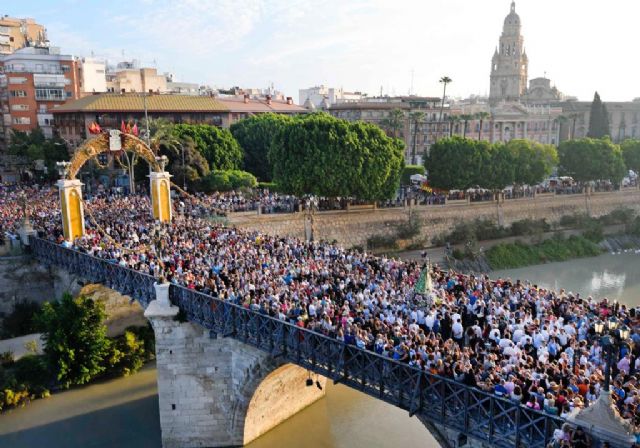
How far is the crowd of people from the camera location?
37.9 feet

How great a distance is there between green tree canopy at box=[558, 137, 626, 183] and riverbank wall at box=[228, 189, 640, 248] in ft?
5.88

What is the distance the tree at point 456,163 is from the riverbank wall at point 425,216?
74.8 inches

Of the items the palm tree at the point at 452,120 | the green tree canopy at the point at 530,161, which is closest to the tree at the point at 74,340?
the green tree canopy at the point at 530,161

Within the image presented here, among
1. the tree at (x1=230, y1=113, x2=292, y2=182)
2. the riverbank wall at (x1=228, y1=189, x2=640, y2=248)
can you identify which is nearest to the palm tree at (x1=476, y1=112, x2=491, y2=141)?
the riverbank wall at (x1=228, y1=189, x2=640, y2=248)

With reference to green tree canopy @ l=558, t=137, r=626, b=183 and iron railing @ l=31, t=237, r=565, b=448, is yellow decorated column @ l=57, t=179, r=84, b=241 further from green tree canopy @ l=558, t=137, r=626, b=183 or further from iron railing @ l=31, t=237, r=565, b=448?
green tree canopy @ l=558, t=137, r=626, b=183

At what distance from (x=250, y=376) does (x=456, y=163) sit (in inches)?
1256

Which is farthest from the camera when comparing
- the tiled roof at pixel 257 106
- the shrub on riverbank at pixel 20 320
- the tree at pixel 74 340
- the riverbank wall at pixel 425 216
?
the tiled roof at pixel 257 106

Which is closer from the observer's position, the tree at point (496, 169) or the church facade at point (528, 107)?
the tree at point (496, 169)

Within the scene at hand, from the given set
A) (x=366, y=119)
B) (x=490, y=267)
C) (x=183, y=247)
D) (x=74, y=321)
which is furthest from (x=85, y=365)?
(x=366, y=119)

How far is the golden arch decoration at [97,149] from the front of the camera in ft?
86.4

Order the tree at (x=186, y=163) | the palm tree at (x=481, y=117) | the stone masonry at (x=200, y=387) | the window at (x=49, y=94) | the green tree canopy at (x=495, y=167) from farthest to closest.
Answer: the palm tree at (x=481, y=117)
the window at (x=49, y=94)
the green tree canopy at (x=495, y=167)
the tree at (x=186, y=163)
the stone masonry at (x=200, y=387)

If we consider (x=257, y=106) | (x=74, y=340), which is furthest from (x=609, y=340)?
(x=257, y=106)

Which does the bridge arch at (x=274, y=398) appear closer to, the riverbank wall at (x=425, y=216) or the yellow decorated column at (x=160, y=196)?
the yellow decorated column at (x=160, y=196)

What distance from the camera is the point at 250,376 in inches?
688
